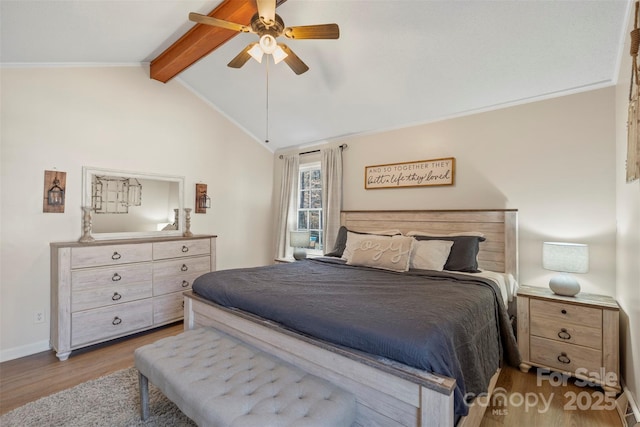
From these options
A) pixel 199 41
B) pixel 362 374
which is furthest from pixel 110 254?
pixel 362 374

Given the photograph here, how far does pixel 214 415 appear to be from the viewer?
1.17 metres

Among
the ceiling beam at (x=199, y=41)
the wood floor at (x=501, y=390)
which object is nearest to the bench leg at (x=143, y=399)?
the wood floor at (x=501, y=390)

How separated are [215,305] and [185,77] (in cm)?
304

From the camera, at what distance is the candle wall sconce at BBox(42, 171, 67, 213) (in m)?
2.71

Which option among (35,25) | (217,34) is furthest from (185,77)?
(35,25)

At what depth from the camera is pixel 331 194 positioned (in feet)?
13.4

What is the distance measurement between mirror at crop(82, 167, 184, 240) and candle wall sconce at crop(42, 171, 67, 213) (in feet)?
0.56

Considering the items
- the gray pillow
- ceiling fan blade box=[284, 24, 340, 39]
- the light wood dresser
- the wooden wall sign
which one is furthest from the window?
ceiling fan blade box=[284, 24, 340, 39]

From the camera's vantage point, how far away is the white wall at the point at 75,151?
8.36ft

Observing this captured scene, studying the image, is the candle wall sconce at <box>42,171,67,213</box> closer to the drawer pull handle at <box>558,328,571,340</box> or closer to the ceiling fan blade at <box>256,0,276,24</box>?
the ceiling fan blade at <box>256,0,276,24</box>

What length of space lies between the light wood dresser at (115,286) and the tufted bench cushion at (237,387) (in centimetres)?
139

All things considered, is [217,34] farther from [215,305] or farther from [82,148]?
[215,305]

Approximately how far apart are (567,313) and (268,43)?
301cm

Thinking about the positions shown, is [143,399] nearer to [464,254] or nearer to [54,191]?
[54,191]
